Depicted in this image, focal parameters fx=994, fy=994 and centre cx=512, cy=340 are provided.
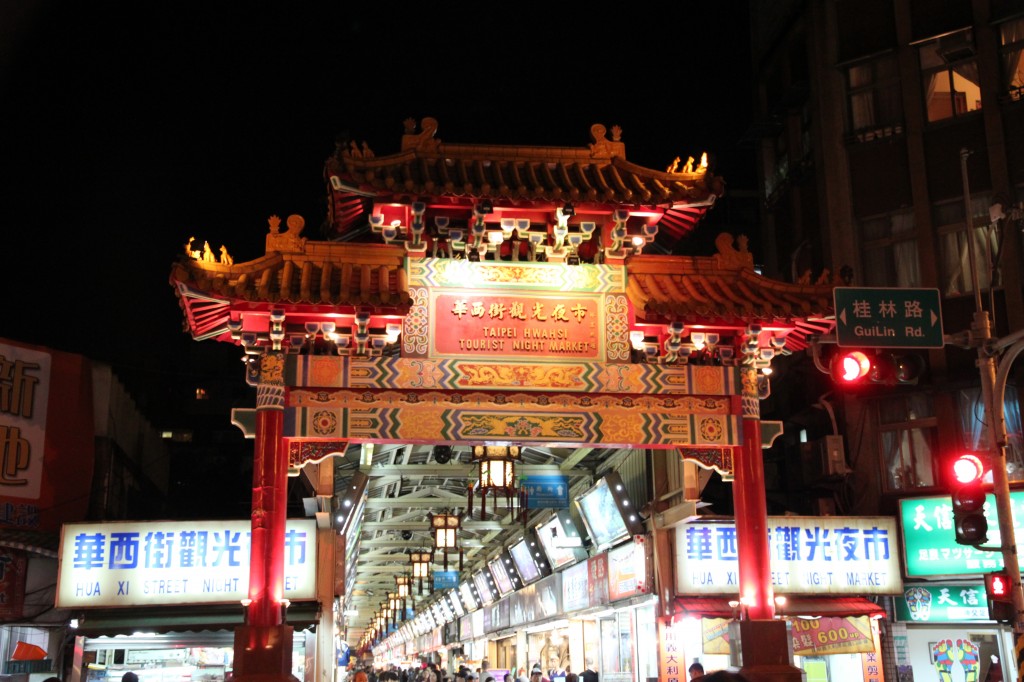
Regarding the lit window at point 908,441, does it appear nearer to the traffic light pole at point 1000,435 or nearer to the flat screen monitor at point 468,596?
the traffic light pole at point 1000,435

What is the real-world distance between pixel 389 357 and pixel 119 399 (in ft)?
44.2

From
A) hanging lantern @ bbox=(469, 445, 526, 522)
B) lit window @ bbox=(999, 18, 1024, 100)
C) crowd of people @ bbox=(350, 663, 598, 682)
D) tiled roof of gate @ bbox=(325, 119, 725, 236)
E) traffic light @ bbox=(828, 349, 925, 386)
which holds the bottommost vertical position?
crowd of people @ bbox=(350, 663, 598, 682)

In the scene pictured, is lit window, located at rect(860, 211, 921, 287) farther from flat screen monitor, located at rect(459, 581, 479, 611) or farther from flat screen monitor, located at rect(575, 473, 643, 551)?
flat screen monitor, located at rect(459, 581, 479, 611)

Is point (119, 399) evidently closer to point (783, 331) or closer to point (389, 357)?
point (389, 357)

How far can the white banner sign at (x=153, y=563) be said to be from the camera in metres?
19.4

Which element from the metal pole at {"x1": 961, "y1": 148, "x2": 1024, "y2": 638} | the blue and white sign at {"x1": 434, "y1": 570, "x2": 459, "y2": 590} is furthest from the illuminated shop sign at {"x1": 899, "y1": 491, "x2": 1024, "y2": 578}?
the blue and white sign at {"x1": 434, "y1": 570, "x2": 459, "y2": 590}

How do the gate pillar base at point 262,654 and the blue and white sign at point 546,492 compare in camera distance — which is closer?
the gate pillar base at point 262,654

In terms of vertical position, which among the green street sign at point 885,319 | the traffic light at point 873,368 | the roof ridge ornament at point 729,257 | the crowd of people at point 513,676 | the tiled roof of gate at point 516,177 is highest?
the tiled roof of gate at point 516,177

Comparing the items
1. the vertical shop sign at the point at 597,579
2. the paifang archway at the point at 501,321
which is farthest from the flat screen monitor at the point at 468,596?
the paifang archway at the point at 501,321

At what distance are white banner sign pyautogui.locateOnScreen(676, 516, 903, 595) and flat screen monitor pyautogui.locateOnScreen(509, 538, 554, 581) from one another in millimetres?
8516

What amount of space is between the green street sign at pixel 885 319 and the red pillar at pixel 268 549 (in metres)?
8.31

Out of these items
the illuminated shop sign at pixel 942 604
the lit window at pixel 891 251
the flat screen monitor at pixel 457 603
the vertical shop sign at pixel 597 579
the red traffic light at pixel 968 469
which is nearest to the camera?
the red traffic light at pixel 968 469

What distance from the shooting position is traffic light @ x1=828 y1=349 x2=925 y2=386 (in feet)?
48.8

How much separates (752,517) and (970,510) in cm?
306
